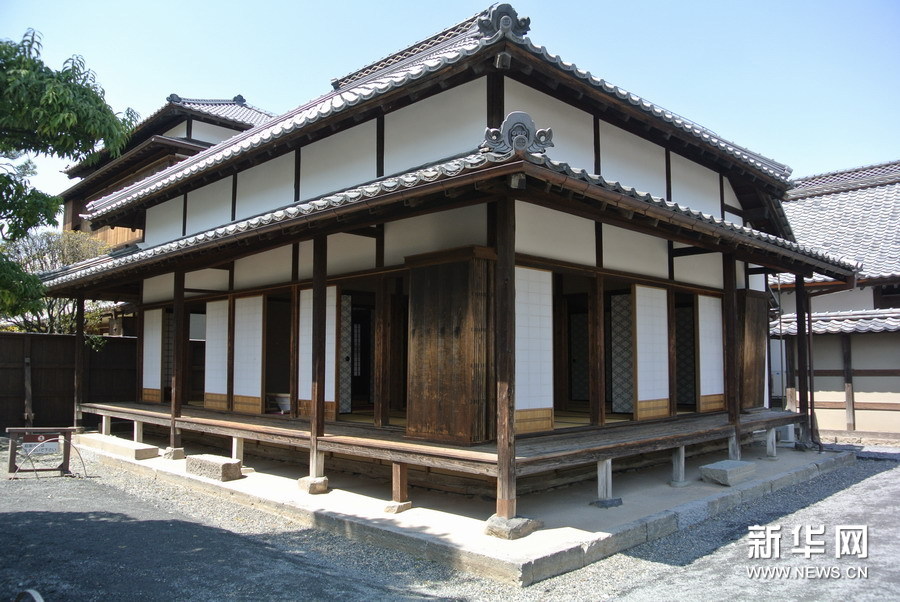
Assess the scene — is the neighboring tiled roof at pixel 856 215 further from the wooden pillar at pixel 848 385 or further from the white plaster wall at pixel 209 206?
the white plaster wall at pixel 209 206

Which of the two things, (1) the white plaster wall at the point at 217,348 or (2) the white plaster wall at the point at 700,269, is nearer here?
(2) the white plaster wall at the point at 700,269

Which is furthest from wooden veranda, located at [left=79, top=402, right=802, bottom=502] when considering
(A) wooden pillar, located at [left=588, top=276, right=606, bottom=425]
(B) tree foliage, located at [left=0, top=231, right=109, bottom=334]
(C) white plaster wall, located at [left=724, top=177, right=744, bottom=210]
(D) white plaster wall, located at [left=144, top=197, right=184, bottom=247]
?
(B) tree foliage, located at [left=0, top=231, right=109, bottom=334]

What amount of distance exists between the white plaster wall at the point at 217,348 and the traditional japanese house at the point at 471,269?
1.8 inches

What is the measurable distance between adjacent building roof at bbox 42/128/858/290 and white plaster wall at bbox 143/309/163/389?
336 cm

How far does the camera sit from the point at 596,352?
8.40 metres

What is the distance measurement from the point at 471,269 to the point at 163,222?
9661 millimetres

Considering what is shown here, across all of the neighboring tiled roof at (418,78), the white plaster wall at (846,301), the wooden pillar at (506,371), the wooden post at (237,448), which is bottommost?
the wooden post at (237,448)

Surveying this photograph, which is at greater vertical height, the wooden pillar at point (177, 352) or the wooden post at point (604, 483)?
the wooden pillar at point (177, 352)

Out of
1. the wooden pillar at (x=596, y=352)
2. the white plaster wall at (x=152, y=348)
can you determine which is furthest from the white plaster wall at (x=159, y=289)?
the wooden pillar at (x=596, y=352)

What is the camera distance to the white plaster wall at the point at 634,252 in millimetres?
8875

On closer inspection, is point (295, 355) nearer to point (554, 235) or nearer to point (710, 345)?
point (554, 235)

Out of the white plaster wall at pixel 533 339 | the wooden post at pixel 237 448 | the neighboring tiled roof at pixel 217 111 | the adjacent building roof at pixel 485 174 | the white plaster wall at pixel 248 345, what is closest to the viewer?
the adjacent building roof at pixel 485 174

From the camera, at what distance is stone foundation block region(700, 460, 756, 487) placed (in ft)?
27.2

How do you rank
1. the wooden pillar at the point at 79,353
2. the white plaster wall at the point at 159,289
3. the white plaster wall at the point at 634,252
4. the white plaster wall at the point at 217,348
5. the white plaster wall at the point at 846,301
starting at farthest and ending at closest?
the white plaster wall at the point at 846,301 < the wooden pillar at the point at 79,353 < the white plaster wall at the point at 159,289 < the white plaster wall at the point at 217,348 < the white plaster wall at the point at 634,252
